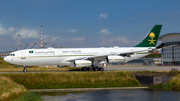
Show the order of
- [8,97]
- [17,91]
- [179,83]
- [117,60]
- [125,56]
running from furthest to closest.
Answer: [125,56], [117,60], [179,83], [17,91], [8,97]

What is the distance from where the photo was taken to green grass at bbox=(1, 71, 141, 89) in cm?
2594

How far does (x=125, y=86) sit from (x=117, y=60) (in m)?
7.46

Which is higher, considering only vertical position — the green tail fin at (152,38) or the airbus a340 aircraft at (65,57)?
the green tail fin at (152,38)

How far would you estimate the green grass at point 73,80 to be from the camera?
25.9 m

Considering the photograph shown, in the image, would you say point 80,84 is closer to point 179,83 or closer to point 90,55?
point 90,55

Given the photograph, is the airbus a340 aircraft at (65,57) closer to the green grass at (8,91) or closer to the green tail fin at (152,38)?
the green tail fin at (152,38)

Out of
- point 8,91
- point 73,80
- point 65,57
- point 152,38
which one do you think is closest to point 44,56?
point 65,57

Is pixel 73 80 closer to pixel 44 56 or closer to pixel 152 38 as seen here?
pixel 44 56

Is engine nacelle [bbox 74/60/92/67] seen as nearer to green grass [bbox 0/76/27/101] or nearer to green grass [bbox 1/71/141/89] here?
green grass [bbox 1/71/141/89]

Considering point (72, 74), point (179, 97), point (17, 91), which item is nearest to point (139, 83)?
point (179, 97)

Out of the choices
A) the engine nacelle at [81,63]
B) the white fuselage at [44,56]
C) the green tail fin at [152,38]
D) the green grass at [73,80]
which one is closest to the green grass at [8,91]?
the green grass at [73,80]

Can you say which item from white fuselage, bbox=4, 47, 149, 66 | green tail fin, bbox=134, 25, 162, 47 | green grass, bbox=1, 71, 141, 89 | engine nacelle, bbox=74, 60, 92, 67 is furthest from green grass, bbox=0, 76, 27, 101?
green tail fin, bbox=134, 25, 162, 47

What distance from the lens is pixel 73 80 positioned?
2652 centimetres

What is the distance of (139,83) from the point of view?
90.1 ft
